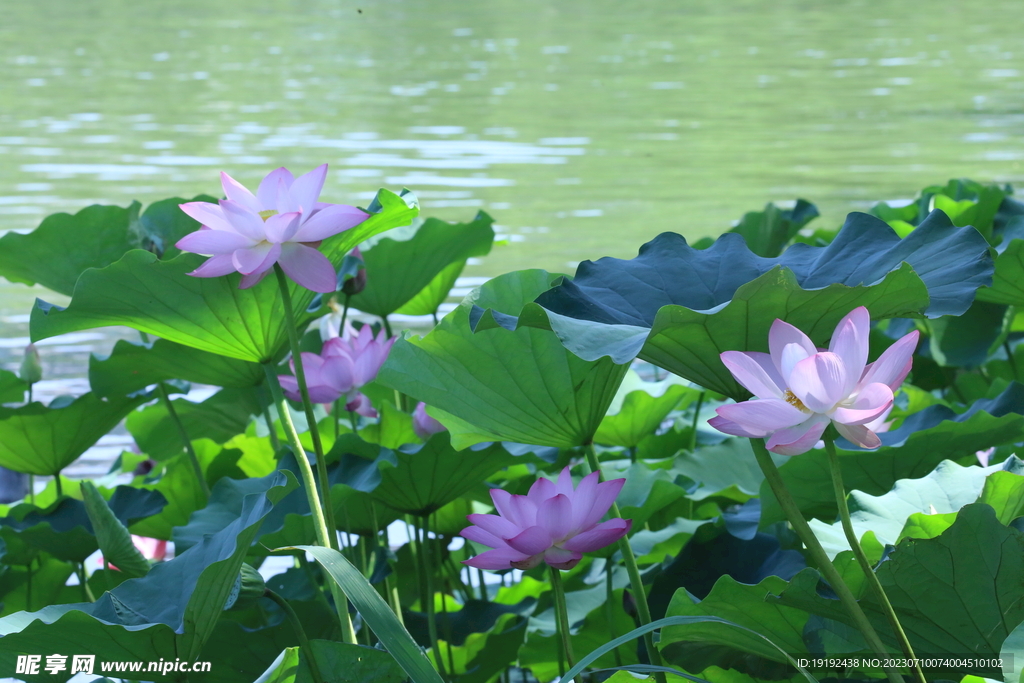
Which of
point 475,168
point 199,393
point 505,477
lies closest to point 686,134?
point 475,168

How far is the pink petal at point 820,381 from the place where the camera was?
59 cm

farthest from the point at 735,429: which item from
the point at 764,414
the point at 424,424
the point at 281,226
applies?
the point at 424,424

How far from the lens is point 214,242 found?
77 cm

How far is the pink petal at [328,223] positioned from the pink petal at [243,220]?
0.09 feet

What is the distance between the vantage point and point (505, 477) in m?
1.21

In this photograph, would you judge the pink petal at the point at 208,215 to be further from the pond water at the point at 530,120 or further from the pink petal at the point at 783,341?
the pond water at the point at 530,120

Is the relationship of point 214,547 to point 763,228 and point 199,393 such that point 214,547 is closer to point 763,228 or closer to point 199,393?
point 763,228

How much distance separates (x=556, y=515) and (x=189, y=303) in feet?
1.31

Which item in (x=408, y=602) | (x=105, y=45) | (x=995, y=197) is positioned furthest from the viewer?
(x=105, y=45)

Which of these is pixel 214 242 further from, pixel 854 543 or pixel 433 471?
pixel 854 543

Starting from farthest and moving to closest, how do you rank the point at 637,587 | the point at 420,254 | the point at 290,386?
the point at 420,254 < the point at 290,386 < the point at 637,587

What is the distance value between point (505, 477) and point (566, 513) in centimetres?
52

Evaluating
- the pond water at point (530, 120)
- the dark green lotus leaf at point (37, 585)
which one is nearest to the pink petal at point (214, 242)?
the dark green lotus leaf at point (37, 585)

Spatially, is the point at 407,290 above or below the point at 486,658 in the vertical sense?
above
